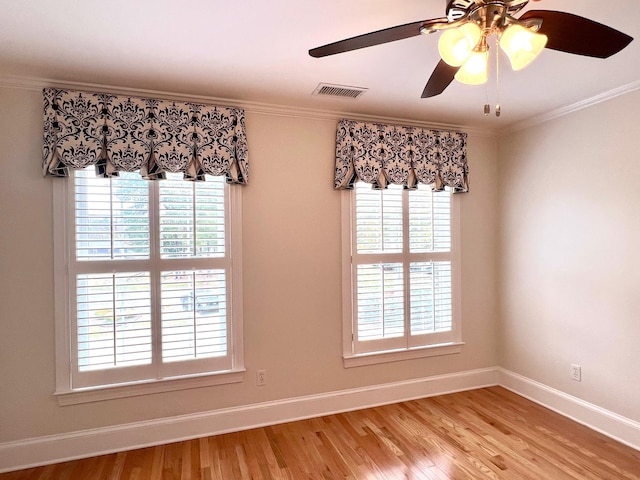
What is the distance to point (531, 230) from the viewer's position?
3.26 metres

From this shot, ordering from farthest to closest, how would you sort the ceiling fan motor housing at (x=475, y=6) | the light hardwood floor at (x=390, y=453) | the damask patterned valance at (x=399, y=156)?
1. the damask patterned valance at (x=399, y=156)
2. the light hardwood floor at (x=390, y=453)
3. the ceiling fan motor housing at (x=475, y=6)

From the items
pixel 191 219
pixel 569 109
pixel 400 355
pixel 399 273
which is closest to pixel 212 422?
pixel 191 219

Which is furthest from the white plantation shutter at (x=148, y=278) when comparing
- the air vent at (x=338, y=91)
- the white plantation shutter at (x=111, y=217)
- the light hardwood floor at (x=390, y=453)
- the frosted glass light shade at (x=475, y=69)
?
the frosted glass light shade at (x=475, y=69)

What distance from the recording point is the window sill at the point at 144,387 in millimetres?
2406

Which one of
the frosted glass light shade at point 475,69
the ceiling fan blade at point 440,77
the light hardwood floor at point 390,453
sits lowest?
the light hardwood floor at point 390,453

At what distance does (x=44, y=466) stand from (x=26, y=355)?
734 millimetres

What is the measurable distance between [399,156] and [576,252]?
1640 mm

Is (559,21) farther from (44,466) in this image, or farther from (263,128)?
(44,466)

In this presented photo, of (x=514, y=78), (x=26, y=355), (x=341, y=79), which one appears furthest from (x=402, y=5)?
(x=26, y=355)

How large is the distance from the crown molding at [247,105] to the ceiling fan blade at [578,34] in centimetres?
180

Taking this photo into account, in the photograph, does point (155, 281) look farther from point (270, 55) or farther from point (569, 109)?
point (569, 109)

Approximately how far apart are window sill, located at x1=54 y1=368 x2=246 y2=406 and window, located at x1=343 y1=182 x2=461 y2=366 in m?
1.02

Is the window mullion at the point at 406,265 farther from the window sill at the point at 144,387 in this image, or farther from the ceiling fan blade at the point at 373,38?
the ceiling fan blade at the point at 373,38

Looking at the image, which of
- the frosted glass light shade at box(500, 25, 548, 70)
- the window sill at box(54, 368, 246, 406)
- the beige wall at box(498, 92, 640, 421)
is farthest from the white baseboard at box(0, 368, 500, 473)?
the frosted glass light shade at box(500, 25, 548, 70)
